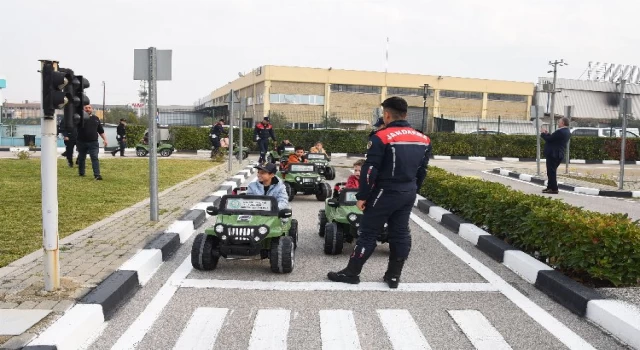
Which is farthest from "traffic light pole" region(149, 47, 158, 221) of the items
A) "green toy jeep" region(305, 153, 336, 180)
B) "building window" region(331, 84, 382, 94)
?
"building window" region(331, 84, 382, 94)

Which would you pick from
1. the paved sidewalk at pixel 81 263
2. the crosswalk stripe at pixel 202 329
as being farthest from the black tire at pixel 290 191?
the crosswalk stripe at pixel 202 329

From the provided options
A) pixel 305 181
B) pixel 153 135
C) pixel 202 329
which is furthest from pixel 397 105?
pixel 305 181

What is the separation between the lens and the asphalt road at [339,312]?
4.13m

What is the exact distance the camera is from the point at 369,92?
62.6 m

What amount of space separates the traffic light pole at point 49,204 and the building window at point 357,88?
56524 mm

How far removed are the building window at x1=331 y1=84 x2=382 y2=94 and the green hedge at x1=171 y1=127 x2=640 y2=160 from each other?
28.2 meters

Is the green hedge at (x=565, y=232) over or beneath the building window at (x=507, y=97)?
beneath

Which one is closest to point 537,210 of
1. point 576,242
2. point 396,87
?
point 576,242

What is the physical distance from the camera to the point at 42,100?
462 centimetres

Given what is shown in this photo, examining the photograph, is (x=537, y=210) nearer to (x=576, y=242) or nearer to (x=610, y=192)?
(x=576, y=242)

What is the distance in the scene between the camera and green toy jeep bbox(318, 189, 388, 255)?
690cm

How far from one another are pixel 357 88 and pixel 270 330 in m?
58.5

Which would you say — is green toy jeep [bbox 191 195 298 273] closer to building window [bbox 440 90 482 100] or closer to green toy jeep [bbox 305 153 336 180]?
green toy jeep [bbox 305 153 336 180]

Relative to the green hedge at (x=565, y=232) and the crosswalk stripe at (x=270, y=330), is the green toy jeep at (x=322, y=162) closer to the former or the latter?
the green hedge at (x=565, y=232)
